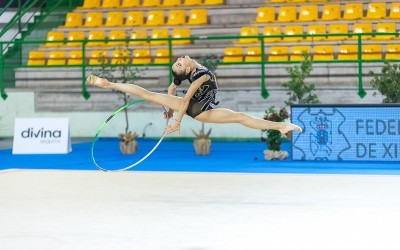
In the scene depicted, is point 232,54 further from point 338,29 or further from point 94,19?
point 94,19

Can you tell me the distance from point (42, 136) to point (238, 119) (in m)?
10.1

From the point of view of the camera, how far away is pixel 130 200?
13.7 meters

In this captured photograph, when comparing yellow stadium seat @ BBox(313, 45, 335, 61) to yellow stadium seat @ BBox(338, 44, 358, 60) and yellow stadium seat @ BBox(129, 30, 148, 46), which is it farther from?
yellow stadium seat @ BBox(129, 30, 148, 46)

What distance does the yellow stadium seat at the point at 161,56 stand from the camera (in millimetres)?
27047

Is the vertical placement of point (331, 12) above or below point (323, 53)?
above

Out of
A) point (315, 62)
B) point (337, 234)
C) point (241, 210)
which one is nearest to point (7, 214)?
point (241, 210)

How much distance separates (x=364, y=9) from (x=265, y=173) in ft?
37.4

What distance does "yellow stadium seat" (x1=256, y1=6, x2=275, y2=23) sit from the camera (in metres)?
28.3

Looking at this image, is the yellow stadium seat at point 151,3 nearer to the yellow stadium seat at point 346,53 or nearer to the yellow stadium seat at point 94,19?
the yellow stadium seat at point 94,19

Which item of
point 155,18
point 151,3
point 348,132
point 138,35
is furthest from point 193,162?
point 151,3

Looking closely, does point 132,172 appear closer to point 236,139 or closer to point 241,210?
point 241,210

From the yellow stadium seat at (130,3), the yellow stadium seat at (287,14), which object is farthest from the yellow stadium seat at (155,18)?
the yellow stadium seat at (287,14)

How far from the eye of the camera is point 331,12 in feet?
90.5

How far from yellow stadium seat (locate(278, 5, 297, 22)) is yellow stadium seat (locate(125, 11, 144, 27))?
14.5 feet
